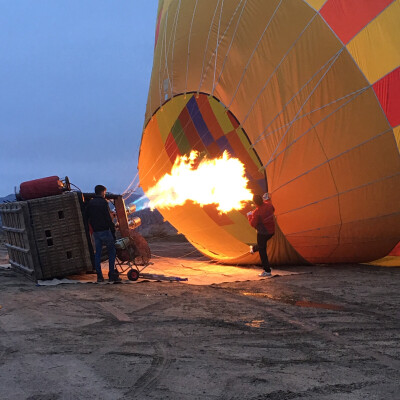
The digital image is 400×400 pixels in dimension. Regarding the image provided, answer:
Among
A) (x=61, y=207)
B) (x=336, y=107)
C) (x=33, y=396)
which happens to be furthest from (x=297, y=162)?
(x=33, y=396)

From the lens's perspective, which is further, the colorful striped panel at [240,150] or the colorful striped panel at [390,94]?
the colorful striped panel at [240,150]

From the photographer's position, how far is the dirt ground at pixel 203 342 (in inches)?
96.9

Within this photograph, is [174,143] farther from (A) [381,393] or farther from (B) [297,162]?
(A) [381,393]

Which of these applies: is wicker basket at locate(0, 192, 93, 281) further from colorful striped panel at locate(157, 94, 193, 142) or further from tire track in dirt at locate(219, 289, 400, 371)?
colorful striped panel at locate(157, 94, 193, 142)

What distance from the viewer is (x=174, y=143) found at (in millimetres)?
9484

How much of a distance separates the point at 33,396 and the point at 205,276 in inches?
180

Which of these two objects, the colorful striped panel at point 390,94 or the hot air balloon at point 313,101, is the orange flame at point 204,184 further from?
the colorful striped panel at point 390,94

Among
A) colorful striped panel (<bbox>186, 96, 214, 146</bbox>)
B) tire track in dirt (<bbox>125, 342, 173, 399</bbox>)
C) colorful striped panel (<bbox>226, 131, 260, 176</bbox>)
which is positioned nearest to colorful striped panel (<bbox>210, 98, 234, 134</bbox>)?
colorful striped panel (<bbox>226, 131, 260, 176</bbox>)

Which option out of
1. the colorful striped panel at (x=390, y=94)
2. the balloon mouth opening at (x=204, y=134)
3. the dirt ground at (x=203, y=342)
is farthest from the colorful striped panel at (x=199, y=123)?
the dirt ground at (x=203, y=342)

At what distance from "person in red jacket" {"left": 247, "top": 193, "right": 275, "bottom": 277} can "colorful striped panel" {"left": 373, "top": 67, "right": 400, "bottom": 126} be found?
1949 millimetres

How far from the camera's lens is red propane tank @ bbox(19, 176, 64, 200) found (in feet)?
21.3

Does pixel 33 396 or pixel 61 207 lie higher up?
pixel 61 207

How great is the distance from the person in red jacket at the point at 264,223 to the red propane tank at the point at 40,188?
9.53 feet

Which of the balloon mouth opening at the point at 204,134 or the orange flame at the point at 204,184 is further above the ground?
the balloon mouth opening at the point at 204,134
